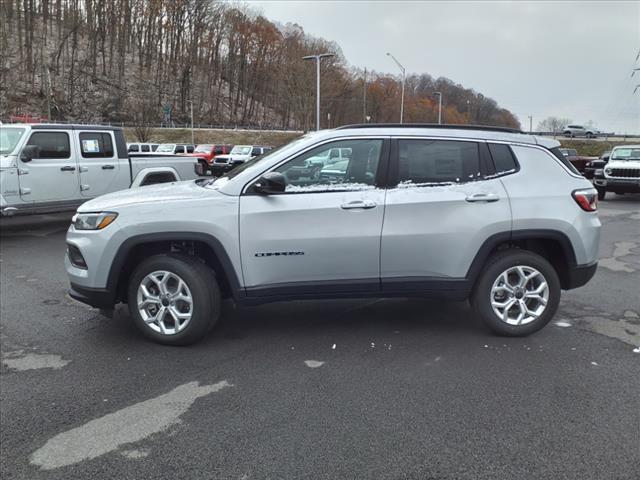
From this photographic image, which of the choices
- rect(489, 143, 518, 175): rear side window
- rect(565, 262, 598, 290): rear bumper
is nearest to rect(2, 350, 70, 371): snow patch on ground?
rect(489, 143, 518, 175): rear side window

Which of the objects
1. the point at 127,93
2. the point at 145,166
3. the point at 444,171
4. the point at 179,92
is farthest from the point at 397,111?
the point at 444,171

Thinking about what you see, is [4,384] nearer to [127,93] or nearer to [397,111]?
[127,93]

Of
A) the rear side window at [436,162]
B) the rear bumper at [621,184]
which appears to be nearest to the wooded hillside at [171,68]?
the rear bumper at [621,184]

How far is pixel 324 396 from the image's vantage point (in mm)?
3637

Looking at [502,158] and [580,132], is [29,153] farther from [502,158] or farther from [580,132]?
[580,132]

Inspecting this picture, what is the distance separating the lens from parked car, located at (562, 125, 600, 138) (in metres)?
71.2

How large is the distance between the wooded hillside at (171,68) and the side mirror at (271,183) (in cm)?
6531

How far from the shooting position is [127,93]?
79875 millimetres

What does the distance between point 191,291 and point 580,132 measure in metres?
80.5

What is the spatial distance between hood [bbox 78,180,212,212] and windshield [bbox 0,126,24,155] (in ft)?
21.1

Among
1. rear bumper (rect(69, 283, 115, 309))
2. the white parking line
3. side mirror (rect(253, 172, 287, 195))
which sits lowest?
the white parking line

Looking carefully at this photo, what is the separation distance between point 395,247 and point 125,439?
98.3 inches

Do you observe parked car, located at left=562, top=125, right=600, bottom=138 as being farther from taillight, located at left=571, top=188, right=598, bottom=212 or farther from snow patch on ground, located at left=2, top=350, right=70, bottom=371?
snow patch on ground, located at left=2, top=350, right=70, bottom=371

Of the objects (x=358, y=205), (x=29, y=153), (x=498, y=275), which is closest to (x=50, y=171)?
(x=29, y=153)
